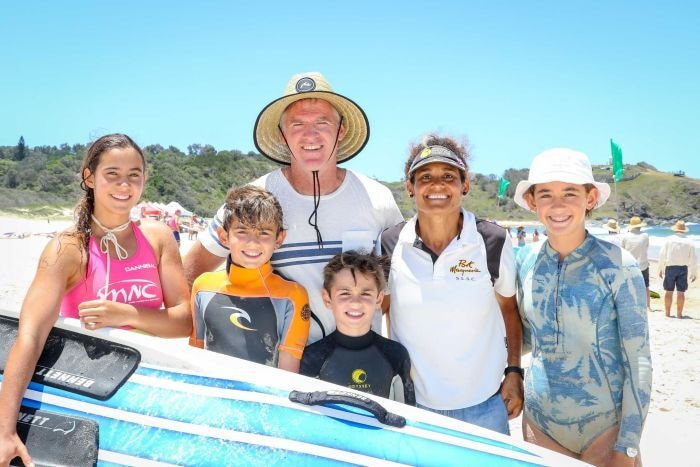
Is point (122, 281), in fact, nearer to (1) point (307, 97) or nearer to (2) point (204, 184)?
(1) point (307, 97)

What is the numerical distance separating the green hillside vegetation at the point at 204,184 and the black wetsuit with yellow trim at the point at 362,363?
1136mm

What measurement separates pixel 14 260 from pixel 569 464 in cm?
1761

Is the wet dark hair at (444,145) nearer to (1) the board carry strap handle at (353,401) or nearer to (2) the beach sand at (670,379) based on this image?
(1) the board carry strap handle at (353,401)

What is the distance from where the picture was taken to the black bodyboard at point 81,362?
6.43 feet

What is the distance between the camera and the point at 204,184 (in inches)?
2457

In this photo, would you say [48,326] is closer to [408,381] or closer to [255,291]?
[255,291]

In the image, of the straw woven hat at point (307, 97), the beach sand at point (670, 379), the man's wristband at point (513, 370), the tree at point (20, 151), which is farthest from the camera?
the tree at point (20, 151)

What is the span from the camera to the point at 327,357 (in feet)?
8.10

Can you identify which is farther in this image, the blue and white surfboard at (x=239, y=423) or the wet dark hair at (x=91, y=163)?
the wet dark hair at (x=91, y=163)

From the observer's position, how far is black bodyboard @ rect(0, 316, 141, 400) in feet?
6.43

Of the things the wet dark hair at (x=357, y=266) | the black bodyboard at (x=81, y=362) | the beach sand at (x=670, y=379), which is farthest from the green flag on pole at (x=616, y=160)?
the black bodyboard at (x=81, y=362)

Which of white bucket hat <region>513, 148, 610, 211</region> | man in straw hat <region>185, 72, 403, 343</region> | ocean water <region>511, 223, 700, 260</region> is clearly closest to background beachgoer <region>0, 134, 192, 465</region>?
man in straw hat <region>185, 72, 403, 343</region>

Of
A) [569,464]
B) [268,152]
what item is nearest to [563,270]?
[569,464]

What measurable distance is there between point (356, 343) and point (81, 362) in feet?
3.99
